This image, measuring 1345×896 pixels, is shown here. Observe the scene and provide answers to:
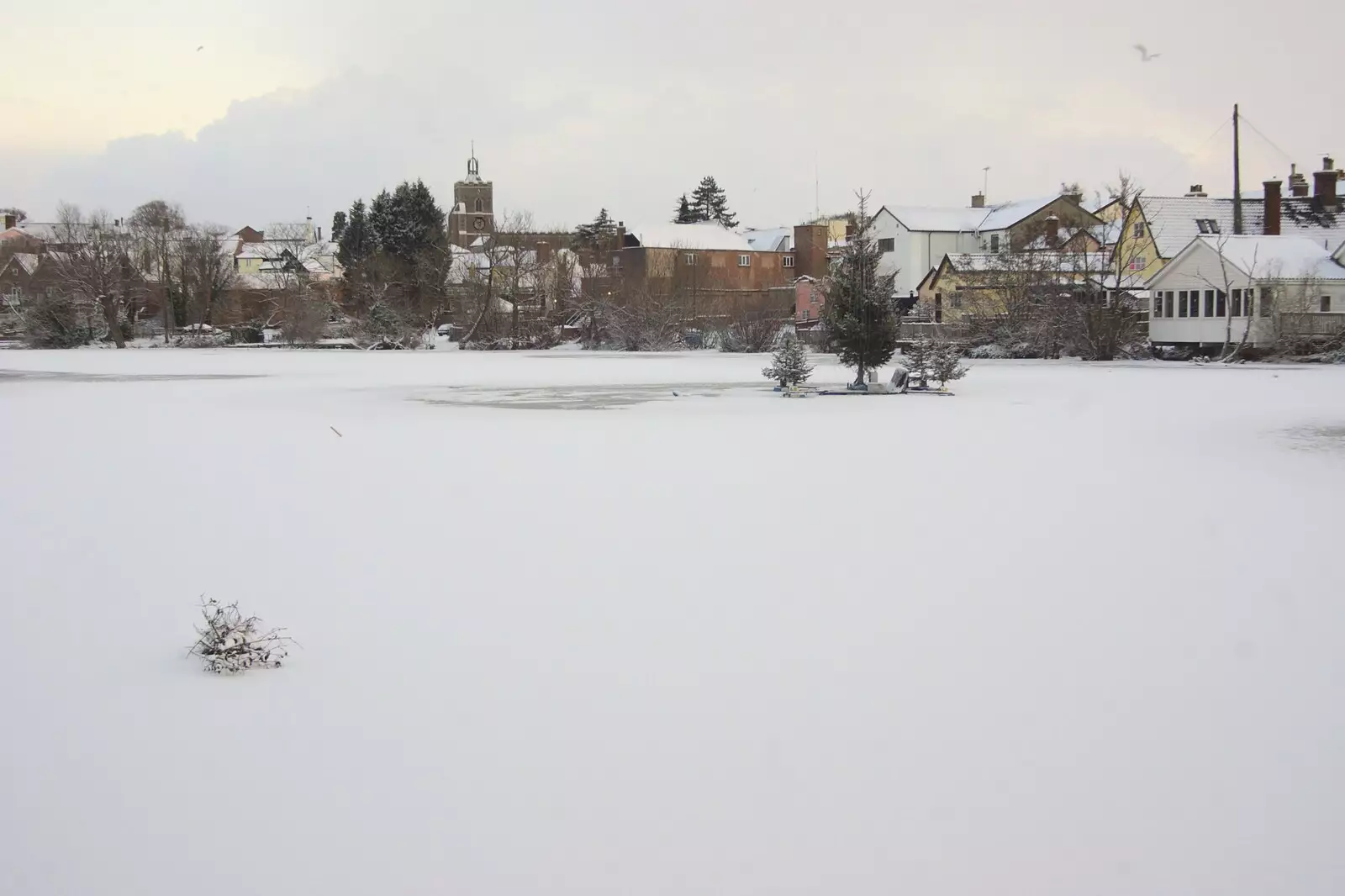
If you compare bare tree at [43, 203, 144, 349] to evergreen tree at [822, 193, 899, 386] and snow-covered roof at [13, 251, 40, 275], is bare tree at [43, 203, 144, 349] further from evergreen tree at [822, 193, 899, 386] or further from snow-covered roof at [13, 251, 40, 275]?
evergreen tree at [822, 193, 899, 386]

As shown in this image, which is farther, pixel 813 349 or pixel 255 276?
pixel 255 276

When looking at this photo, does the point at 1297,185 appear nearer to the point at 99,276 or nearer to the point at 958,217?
the point at 958,217

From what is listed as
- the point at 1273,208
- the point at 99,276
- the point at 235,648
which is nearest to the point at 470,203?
the point at 99,276

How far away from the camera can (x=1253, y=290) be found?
44.6 m

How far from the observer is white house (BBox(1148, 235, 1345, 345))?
1730 inches

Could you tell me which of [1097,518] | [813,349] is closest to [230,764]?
[1097,518]

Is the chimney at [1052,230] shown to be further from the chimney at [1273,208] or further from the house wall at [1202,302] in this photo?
the chimney at [1273,208]

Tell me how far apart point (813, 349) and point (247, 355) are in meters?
28.1

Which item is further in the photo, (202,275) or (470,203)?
(470,203)

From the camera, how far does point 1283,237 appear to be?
47188 mm

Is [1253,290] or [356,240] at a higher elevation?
[356,240]

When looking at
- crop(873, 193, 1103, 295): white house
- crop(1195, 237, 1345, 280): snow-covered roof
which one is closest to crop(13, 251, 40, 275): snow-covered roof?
crop(873, 193, 1103, 295): white house

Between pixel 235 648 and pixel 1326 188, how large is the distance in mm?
68001

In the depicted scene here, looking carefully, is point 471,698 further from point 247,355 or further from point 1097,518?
point 247,355
